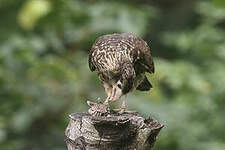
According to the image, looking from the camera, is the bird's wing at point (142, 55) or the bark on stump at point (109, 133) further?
the bird's wing at point (142, 55)

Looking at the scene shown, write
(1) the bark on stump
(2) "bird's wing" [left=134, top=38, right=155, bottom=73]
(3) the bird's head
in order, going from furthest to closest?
(2) "bird's wing" [left=134, top=38, right=155, bottom=73] < (3) the bird's head < (1) the bark on stump

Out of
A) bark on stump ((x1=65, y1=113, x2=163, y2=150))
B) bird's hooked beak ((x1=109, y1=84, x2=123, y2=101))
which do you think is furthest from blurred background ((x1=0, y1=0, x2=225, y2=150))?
bark on stump ((x1=65, y1=113, x2=163, y2=150))

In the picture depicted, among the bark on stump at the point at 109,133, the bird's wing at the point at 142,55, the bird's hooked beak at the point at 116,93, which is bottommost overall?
the bark on stump at the point at 109,133

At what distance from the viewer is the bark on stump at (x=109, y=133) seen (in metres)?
2.43

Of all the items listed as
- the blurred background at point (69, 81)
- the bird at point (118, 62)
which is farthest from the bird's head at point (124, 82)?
the blurred background at point (69, 81)

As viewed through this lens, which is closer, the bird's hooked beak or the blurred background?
the bird's hooked beak

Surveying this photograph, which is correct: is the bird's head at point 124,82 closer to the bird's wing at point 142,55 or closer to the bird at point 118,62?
the bird at point 118,62

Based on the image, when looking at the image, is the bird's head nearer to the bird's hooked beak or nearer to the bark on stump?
the bird's hooked beak

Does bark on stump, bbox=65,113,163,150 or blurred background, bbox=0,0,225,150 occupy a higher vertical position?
bark on stump, bbox=65,113,163,150

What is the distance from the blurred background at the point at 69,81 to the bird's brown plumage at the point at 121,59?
187 cm

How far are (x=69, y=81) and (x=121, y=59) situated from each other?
7.91ft

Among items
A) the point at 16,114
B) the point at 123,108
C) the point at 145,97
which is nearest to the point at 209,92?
the point at 145,97

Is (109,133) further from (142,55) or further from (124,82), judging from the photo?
(142,55)

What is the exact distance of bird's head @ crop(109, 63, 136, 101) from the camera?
2771 mm
